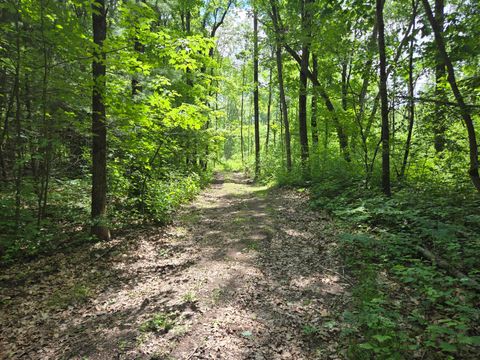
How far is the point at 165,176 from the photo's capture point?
462 inches

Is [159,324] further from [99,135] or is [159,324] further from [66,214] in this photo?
[66,214]

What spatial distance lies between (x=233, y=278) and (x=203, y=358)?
1.89 m

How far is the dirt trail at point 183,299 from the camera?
357cm

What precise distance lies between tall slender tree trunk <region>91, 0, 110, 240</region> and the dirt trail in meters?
0.60

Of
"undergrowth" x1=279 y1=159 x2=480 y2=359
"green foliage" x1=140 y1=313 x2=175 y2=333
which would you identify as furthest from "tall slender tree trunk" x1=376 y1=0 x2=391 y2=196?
"green foliage" x1=140 y1=313 x2=175 y2=333

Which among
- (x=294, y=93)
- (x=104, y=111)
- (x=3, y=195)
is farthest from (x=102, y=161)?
(x=294, y=93)

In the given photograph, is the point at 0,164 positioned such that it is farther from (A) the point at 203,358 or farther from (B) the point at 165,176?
(A) the point at 203,358

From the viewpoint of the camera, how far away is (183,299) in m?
4.57

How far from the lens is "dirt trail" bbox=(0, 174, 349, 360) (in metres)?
3.57

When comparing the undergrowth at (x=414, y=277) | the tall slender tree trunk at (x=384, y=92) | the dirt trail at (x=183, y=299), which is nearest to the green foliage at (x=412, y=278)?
the undergrowth at (x=414, y=277)

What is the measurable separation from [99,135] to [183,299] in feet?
Result: 14.2

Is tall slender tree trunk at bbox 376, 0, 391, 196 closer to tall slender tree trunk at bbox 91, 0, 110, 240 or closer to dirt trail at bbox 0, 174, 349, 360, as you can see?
dirt trail at bbox 0, 174, 349, 360

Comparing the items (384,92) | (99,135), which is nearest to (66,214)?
(99,135)

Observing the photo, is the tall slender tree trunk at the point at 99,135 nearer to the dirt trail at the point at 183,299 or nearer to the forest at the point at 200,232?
the forest at the point at 200,232
